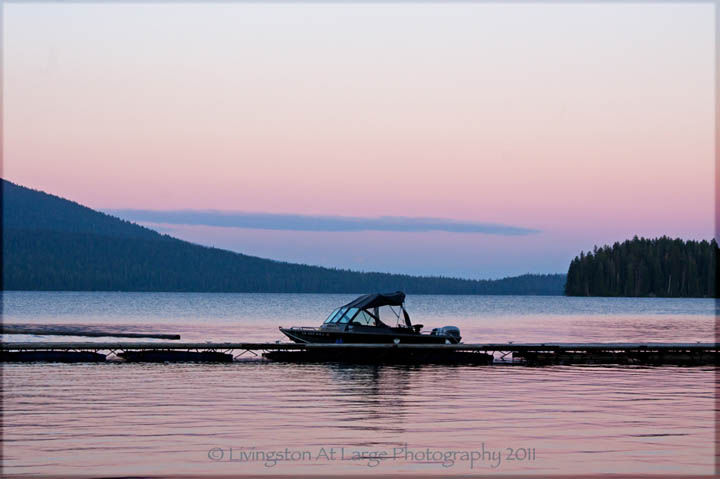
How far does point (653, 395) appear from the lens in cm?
3878

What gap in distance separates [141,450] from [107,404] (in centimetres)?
940

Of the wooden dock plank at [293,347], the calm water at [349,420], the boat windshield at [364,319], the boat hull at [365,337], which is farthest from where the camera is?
the boat windshield at [364,319]

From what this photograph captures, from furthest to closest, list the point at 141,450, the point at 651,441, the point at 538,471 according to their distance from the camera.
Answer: the point at 651,441 → the point at 141,450 → the point at 538,471

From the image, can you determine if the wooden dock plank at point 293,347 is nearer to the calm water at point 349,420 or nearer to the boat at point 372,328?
the boat at point 372,328

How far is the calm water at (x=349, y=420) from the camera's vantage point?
23.8 meters

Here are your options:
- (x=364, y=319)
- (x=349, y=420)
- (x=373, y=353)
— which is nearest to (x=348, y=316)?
(x=364, y=319)

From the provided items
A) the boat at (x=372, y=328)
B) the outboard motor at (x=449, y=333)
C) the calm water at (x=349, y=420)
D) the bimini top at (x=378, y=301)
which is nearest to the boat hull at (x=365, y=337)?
the boat at (x=372, y=328)

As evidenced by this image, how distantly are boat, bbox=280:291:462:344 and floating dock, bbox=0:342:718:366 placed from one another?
837 mm

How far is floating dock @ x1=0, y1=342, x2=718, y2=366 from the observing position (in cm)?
5166

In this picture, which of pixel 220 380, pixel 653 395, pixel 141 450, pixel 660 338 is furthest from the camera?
pixel 660 338

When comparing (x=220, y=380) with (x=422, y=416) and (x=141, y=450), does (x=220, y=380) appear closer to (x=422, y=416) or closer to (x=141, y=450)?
(x=422, y=416)

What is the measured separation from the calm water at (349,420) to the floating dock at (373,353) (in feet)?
10.1

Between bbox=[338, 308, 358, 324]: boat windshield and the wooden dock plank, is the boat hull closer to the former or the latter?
bbox=[338, 308, 358, 324]: boat windshield

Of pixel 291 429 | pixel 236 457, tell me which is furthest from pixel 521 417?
pixel 236 457
